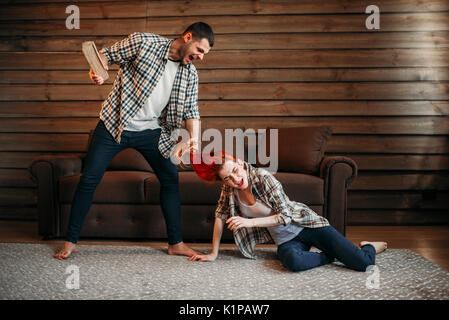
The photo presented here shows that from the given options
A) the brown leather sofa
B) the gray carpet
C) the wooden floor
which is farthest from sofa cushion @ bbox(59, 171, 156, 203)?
the gray carpet

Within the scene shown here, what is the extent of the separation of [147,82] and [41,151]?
2.10 m

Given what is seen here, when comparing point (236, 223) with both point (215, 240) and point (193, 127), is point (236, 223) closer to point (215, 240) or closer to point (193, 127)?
point (215, 240)

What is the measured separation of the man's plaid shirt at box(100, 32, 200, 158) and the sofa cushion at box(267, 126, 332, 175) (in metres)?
1.03

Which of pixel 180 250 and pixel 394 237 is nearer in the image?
pixel 180 250

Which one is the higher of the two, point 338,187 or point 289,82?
point 289,82

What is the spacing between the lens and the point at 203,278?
1771 millimetres

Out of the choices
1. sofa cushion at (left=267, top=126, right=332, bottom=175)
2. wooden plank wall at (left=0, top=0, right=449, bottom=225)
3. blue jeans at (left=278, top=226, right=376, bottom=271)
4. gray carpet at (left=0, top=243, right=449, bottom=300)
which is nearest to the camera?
gray carpet at (left=0, top=243, right=449, bottom=300)

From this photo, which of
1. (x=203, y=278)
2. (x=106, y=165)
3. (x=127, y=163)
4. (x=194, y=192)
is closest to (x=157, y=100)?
(x=106, y=165)

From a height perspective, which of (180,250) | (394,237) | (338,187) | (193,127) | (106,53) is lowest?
(394,237)

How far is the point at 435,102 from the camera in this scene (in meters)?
3.35

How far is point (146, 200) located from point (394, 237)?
1938 millimetres

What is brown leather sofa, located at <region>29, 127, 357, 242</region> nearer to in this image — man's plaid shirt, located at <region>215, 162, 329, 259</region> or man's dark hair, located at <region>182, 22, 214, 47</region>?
man's plaid shirt, located at <region>215, 162, 329, 259</region>

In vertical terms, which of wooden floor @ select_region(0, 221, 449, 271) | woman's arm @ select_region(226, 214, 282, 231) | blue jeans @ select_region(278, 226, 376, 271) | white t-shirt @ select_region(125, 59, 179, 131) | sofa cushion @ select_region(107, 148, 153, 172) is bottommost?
wooden floor @ select_region(0, 221, 449, 271)

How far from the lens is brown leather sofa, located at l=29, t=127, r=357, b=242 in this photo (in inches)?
99.1
